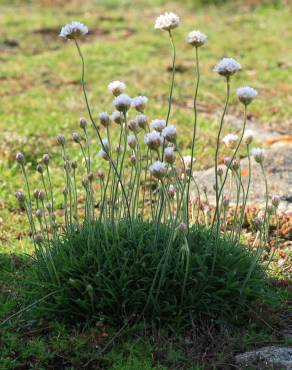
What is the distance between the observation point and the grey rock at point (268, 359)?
3.38 meters

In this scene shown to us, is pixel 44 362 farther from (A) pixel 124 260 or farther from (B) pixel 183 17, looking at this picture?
(B) pixel 183 17

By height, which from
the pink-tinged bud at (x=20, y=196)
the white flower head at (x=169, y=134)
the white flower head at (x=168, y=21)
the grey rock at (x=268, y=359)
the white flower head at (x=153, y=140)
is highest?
the white flower head at (x=168, y=21)

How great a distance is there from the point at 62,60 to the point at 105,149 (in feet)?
24.6

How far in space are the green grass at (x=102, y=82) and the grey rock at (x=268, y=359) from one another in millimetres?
144

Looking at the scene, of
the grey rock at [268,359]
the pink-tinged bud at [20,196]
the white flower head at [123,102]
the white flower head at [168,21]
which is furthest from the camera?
the pink-tinged bud at [20,196]

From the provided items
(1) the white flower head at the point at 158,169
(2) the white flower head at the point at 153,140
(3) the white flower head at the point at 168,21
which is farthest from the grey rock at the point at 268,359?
(3) the white flower head at the point at 168,21

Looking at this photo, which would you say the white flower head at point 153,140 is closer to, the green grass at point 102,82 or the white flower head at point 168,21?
the white flower head at point 168,21

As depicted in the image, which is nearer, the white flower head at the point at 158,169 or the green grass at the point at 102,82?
the white flower head at the point at 158,169

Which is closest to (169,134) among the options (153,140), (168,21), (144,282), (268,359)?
(153,140)

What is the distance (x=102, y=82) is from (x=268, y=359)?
22.4ft

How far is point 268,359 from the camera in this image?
135 inches

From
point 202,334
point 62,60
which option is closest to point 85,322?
point 202,334

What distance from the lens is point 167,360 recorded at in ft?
11.4

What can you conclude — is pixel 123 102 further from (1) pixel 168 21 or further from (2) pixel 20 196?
(2) pixel 20 196
